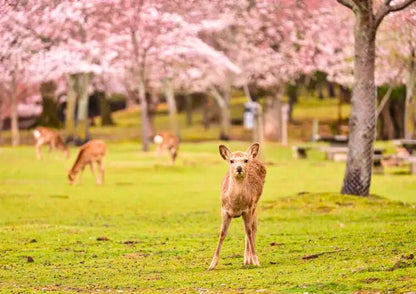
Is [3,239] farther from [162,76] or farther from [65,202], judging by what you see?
[162,76]

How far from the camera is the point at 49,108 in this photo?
6756 centimetres

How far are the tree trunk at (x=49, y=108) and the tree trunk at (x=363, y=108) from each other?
142 ft

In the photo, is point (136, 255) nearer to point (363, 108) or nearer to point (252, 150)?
point (252, 150)

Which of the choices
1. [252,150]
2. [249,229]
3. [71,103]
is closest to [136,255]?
[249,229]

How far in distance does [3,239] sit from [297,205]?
764 centimetres

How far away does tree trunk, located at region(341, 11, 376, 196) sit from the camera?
73.9 feet

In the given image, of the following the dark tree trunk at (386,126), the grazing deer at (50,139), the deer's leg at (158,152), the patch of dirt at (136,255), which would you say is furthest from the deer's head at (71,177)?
the dark tree trunk at (386,126)

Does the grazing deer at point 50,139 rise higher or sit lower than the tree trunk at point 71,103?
lower

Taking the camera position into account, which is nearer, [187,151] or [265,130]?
[187,151]

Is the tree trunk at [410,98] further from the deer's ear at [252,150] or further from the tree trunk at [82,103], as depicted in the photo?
the deer's ear at [252,150]

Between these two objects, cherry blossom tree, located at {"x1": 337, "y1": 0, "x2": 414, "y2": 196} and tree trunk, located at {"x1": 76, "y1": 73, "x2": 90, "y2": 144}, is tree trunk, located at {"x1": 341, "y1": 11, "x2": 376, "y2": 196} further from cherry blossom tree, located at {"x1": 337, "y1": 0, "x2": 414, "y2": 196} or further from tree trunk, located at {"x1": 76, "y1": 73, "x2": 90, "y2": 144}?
tree trunk, located at {"x1": 76, "y1": 73, "x2": 90, "y2": 144}

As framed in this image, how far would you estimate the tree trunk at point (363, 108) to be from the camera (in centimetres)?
2252

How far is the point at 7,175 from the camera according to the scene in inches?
1382

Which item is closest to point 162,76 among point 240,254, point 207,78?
point 207,78
